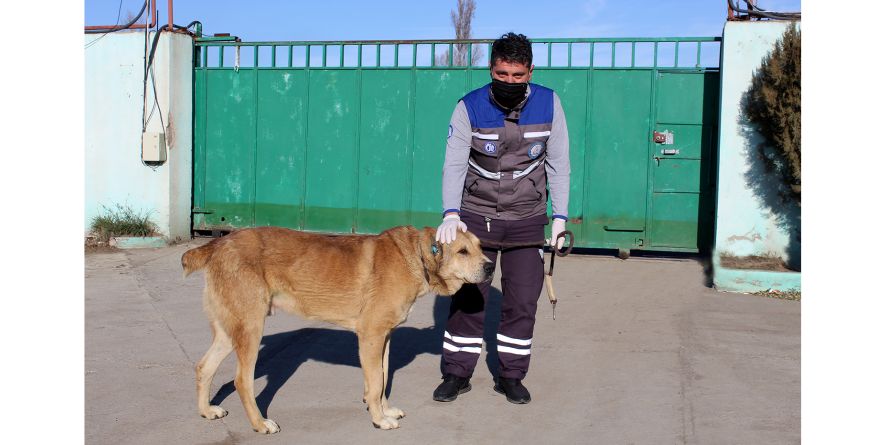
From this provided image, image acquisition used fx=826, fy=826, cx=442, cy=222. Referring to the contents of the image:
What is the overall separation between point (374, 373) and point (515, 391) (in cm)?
109

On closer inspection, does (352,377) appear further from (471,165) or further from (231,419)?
(471,165)

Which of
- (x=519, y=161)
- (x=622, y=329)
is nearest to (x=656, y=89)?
(x=622, y=329)

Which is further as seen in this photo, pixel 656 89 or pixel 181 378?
pixel 656 89

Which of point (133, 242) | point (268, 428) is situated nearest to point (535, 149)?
point (268, 428)

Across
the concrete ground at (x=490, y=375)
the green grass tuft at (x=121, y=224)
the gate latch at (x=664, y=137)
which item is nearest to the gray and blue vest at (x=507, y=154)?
the concrete ground at (x=490, y=375)

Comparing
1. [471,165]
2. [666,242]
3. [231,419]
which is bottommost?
[231,419]

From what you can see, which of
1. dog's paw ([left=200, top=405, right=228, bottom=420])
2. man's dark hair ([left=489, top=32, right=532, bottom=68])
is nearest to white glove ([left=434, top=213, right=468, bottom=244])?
man's dark hair ([left=489, top=32, right=532, bottom=68])

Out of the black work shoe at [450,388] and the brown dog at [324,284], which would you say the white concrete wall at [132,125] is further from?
the black work shoe at [450,388]

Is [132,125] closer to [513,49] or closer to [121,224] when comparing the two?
[121,224]

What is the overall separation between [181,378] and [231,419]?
36.5 inches

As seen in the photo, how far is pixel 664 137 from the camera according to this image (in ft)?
32.3

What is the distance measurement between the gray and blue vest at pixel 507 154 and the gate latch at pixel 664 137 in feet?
16.0

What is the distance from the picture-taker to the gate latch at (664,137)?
32.3 ft

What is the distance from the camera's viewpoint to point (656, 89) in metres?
9.81
